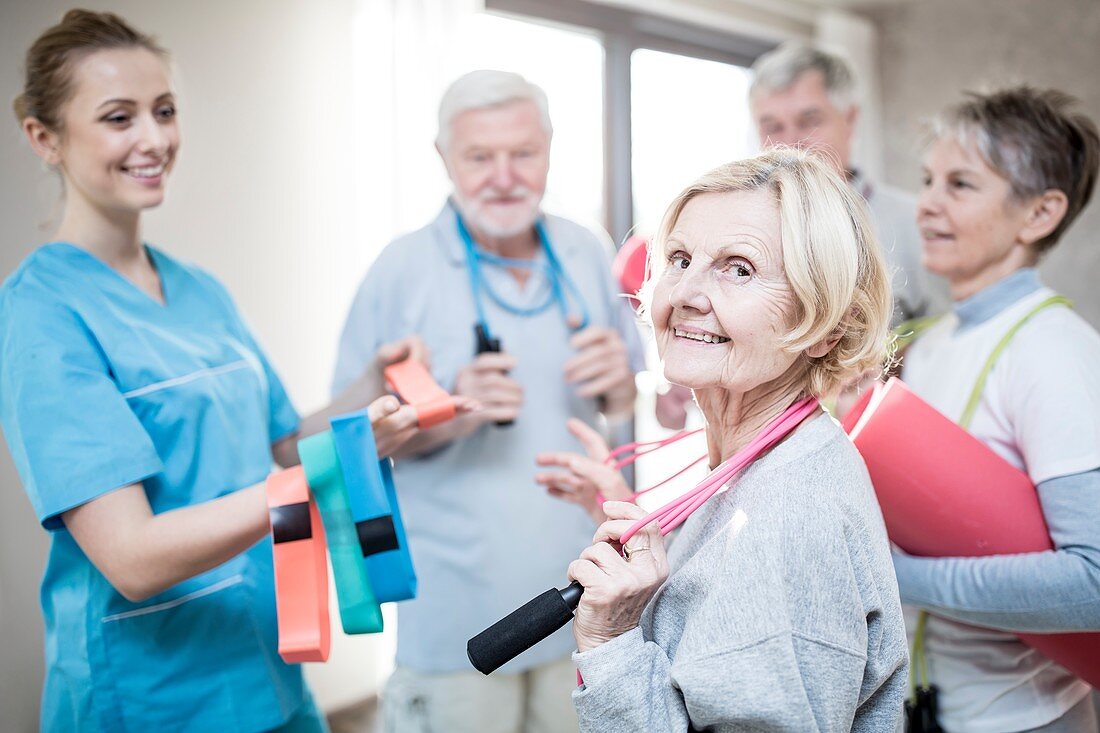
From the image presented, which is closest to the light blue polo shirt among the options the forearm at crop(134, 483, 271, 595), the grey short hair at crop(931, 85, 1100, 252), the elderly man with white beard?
the elderly man with white beard

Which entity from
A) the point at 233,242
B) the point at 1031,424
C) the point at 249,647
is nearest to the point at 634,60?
the point at 233,242

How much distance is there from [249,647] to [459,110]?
3.50ft

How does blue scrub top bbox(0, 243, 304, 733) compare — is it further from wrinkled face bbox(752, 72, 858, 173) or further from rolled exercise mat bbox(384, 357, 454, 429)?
wrinkled face bbox(752, 72, 858, 173)

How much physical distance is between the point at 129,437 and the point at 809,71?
187cm

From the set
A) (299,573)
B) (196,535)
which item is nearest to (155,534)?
(196,535)

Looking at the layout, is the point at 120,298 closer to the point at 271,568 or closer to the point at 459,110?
the point at 271,568

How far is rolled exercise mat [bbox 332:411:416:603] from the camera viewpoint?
1155mm

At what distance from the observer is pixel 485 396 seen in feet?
5.46

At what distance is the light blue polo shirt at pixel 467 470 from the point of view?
67.7 inches

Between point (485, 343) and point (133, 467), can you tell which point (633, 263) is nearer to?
point (485, 343)

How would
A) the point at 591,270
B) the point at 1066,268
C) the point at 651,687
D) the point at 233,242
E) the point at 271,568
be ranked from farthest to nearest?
the point at 1066,268 → the point at 233,242 → the point at 591,270 → the point at 271,568 → the point at 651,687

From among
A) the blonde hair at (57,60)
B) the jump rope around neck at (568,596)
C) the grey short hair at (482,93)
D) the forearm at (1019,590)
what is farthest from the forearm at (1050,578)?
the blonde hair at (57,60)

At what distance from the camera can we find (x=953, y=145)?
1.51 m

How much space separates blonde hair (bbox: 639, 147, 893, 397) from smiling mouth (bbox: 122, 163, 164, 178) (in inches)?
32.1
